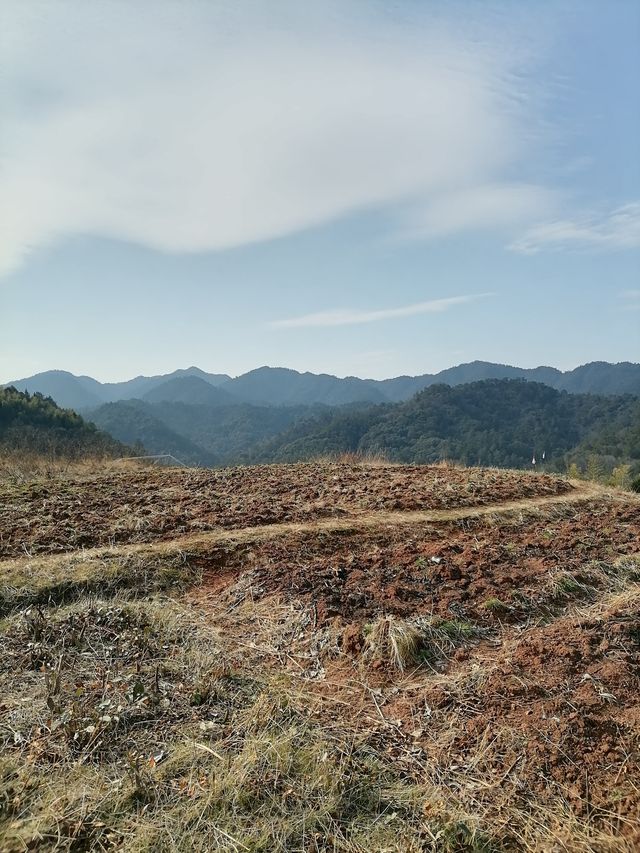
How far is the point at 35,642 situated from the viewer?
3.95 metres

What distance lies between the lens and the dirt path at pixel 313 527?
5.50 m

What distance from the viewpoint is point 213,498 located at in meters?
8.00

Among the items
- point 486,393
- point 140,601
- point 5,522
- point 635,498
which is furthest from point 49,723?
point 486,393

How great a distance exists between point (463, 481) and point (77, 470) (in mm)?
7625

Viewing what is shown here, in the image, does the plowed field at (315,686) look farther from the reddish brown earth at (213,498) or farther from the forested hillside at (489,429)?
the forested hillside at (489,429)

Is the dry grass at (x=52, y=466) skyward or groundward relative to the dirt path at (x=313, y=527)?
skyward

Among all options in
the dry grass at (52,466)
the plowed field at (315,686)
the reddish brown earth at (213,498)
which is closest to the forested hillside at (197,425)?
the dry grass at (52,466)

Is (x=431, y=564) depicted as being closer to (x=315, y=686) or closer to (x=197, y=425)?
(x=315, y=686)

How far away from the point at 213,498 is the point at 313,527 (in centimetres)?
214

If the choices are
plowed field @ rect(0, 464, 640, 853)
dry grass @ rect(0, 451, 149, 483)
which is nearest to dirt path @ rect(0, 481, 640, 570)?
plowed field @ rect(0, 464, 640, 853)

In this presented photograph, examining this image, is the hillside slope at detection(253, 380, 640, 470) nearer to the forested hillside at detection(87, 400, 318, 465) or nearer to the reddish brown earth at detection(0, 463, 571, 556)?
the forested hillside at detection(87, 400, 318, 465)

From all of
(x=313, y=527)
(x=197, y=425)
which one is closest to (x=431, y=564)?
(x=313, y=527)

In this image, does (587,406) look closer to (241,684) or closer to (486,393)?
(486,393)

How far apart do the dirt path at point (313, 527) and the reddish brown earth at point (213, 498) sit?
166 millimetres
